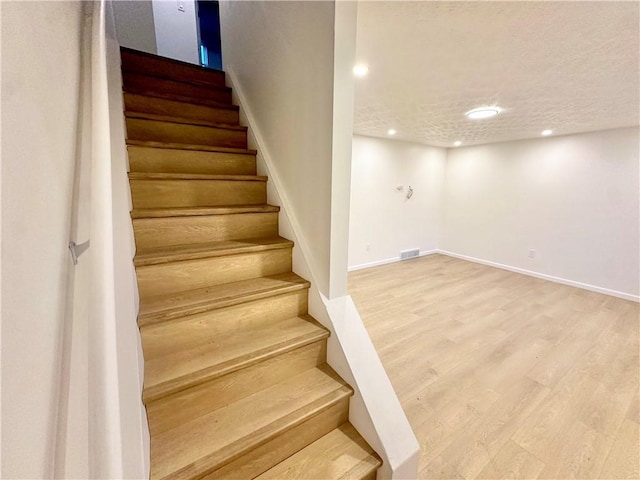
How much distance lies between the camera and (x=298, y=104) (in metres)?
1.39

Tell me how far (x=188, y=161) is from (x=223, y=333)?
3.39 ft

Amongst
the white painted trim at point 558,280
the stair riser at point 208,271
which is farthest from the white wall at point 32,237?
the white painted trim at point 558,280

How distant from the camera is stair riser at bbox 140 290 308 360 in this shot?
105cm

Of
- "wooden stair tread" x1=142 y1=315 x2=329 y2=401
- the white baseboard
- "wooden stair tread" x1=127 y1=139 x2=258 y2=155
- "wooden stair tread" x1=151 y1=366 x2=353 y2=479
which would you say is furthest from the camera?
the white baseboard

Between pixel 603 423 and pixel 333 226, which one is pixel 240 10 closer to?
pixel 333 226

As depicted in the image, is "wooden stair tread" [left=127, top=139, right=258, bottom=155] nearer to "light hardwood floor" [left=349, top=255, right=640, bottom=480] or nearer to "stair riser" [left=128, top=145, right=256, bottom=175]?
"stair riser" [left=128, top=145, right=256, bottom=175]

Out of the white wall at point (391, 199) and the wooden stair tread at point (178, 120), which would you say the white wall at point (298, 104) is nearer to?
the wooden stair tread at point (178, 120)

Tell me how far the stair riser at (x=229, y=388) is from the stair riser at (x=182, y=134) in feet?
4.61

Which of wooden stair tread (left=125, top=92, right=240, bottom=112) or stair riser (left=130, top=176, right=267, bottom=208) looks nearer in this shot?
stair riser (left=130, top=176, right=267, bottom=208)

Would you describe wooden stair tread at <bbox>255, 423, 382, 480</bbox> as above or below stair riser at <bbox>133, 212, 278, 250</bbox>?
below

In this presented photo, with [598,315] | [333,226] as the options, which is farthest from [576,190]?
[333,226]

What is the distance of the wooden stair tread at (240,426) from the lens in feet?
2.75

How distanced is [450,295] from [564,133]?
2.65 metres

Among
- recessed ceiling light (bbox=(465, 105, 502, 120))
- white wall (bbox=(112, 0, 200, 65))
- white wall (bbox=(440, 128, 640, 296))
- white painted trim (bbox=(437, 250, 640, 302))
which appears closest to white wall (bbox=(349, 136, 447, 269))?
white wall (bbox=(440, 128, 640, 296))
